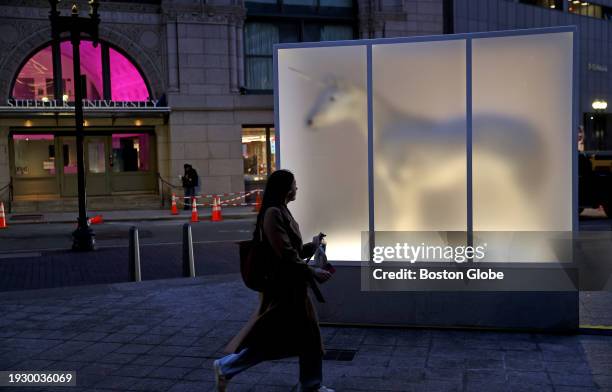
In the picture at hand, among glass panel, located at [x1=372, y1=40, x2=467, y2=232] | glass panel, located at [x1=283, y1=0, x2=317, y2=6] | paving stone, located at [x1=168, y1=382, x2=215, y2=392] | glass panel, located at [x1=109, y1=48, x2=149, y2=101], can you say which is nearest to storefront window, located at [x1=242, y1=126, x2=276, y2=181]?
glass panel, located at [x1=109, y1=48, x2=149, y2=101]

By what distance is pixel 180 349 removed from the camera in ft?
21.2

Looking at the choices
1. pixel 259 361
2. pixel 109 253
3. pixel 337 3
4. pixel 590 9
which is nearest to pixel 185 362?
pixel 259 361

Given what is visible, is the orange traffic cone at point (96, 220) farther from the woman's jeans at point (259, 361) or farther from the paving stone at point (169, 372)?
the woman's jeans at point (259, 361)

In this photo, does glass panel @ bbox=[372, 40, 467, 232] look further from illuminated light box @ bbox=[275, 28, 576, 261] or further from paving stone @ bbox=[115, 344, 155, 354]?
paving stone @ bbox=[115, 344, 155, 354]

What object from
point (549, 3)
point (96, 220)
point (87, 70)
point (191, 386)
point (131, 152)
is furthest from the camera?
point (549, 3)

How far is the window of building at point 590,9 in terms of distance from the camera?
41.9 m

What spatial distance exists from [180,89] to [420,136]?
67.0ft

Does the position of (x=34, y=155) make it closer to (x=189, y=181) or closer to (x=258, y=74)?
(x=189, y=181)

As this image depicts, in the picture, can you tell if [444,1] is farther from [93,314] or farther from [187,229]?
[93,314]

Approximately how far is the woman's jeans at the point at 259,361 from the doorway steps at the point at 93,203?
2129 cm

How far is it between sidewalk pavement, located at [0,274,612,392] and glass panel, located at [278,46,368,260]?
1156 millimetres

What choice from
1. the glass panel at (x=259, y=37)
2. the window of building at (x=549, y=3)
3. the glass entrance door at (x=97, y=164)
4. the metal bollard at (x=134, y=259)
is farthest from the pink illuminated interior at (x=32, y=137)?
the window of building at (x=549, y=3)

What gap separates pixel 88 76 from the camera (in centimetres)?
2564

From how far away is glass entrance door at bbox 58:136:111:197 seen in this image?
26.0 m
